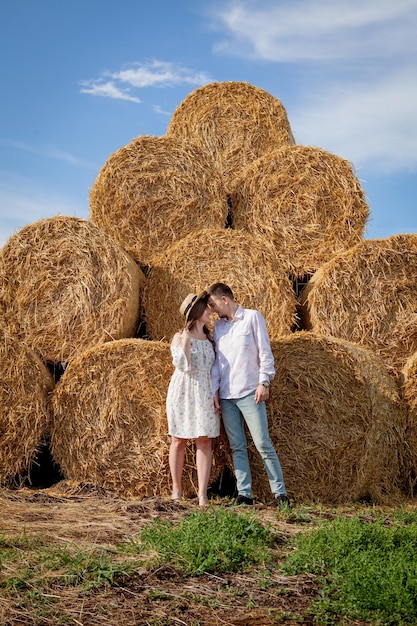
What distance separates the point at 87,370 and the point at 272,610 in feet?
10.2

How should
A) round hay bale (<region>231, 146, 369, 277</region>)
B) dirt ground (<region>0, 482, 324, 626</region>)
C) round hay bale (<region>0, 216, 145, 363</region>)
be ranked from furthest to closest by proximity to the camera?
round hay bale (<region>231, 146, 369, 277</region>) < round hay bale (<region>0, 216, 145, 363</region>) < dirt ground (<region>0, 482, 324, 626</region>)

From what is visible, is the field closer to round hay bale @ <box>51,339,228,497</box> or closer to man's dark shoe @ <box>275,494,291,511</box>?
man's dark shoe @ <box>275,494,291,511</box>

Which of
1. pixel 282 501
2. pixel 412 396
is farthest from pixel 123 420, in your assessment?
pixel 412 396

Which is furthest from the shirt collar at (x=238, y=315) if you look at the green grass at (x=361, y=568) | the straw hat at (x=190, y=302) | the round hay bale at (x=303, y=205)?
the green grass at (x=361, y=568)

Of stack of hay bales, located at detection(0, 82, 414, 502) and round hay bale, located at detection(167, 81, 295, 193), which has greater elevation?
round hay bale, located at detection(167, 81, 295, 193)

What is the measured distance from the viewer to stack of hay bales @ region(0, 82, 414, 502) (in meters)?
6.19

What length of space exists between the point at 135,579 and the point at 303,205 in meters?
4.40

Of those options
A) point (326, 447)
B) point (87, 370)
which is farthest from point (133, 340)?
point (326, 447)

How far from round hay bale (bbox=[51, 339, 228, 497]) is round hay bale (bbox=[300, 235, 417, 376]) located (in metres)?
1.53

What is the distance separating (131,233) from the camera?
7324 millimetres

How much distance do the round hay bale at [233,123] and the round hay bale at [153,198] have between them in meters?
1.07

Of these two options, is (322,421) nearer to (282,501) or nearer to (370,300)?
(282,501)

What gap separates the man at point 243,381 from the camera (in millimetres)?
5828

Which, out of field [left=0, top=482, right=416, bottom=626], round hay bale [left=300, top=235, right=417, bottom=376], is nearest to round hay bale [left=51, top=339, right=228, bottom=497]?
field [left=0, top=482, right=416, bottom=626]
